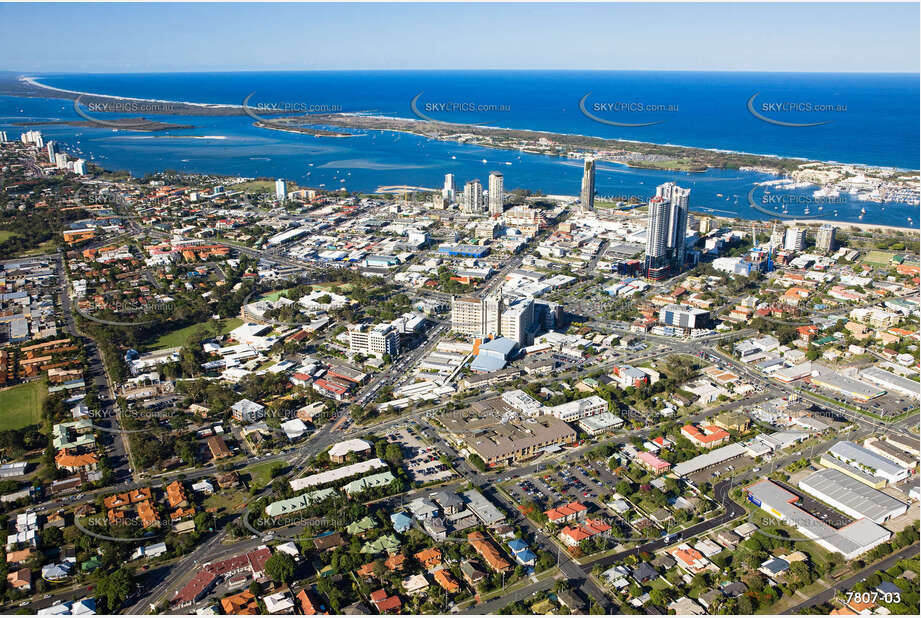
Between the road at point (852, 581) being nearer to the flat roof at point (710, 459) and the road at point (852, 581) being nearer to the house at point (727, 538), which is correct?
the house at point (727, 538)

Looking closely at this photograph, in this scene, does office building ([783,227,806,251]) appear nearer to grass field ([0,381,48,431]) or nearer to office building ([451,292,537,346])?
office building ([451,292,537,346])

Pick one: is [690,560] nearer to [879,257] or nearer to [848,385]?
[848,385]

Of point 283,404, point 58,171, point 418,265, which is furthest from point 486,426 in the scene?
point 58,171

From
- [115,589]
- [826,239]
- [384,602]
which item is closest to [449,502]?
[384,602]

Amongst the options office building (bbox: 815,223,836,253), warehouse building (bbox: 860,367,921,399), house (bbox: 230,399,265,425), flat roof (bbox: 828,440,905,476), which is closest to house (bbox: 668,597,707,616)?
flat roof (bbox: 828,440,905,476)

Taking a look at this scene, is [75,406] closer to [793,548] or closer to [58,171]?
[793,548]

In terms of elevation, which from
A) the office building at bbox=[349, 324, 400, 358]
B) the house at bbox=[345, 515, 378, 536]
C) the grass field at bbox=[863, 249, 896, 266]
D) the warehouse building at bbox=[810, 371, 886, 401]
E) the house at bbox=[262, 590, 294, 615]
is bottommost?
the house at bbox=[262, 590, 294, 615]

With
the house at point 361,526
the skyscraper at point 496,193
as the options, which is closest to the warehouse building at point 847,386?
the house at point 361,526

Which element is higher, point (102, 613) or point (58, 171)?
point (58, 171)
